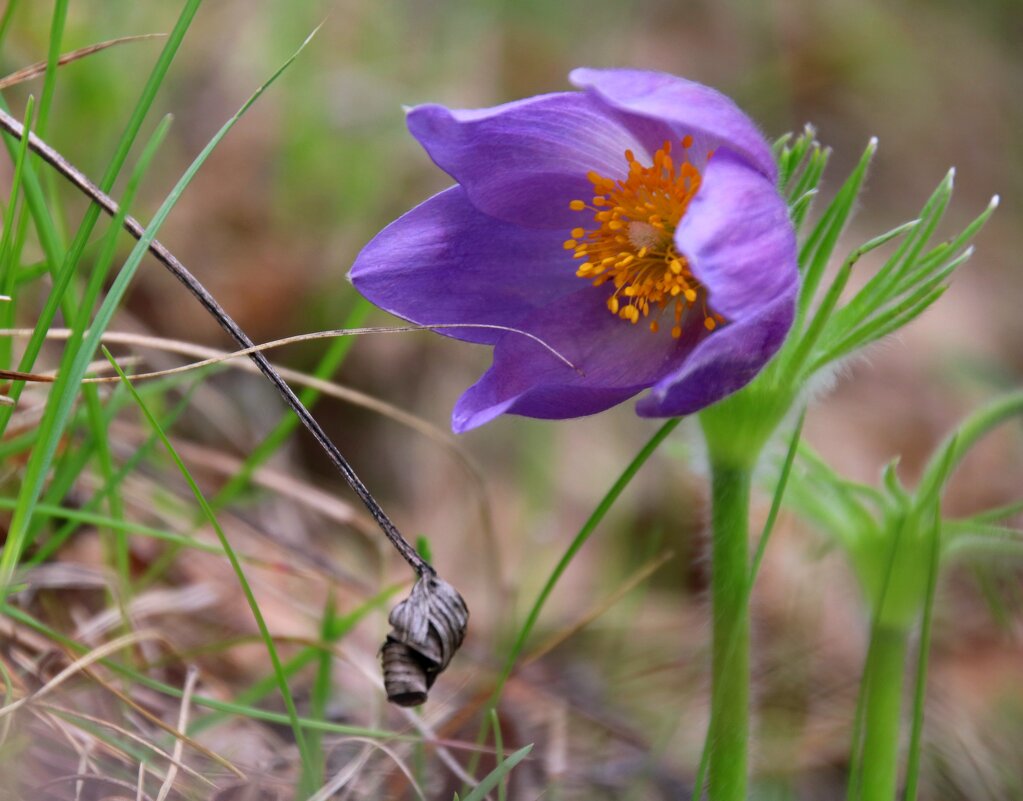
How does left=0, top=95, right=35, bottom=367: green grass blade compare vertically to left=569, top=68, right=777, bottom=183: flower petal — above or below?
below

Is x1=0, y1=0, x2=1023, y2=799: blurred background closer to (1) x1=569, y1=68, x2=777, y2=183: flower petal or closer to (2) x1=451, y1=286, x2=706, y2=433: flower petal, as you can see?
(2) x1=451, y1=286, x2=706, y2=433: flower petal

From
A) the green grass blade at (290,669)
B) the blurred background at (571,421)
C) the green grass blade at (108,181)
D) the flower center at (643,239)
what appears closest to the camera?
the green grass blade at (108,181)

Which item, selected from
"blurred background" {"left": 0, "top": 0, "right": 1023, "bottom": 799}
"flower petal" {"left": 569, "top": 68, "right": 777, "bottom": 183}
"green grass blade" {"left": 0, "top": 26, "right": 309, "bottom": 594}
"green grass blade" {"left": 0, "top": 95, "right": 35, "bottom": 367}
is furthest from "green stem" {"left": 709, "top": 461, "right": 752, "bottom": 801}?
"green grass blade" {"left": 0, "top": 95, "right": 35, "bottom": 367}

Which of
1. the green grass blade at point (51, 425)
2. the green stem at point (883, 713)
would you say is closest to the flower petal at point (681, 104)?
the green grass blade at point (51, 425)

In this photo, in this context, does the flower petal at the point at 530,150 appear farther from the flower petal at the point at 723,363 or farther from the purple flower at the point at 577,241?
the flower petal at the point at 723,363

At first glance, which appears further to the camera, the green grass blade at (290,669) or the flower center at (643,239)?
the green grass blade at (290,669)

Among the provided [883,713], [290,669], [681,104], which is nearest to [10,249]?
[290,669]

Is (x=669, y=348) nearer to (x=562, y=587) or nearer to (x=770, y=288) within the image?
(x=770, y=288)
